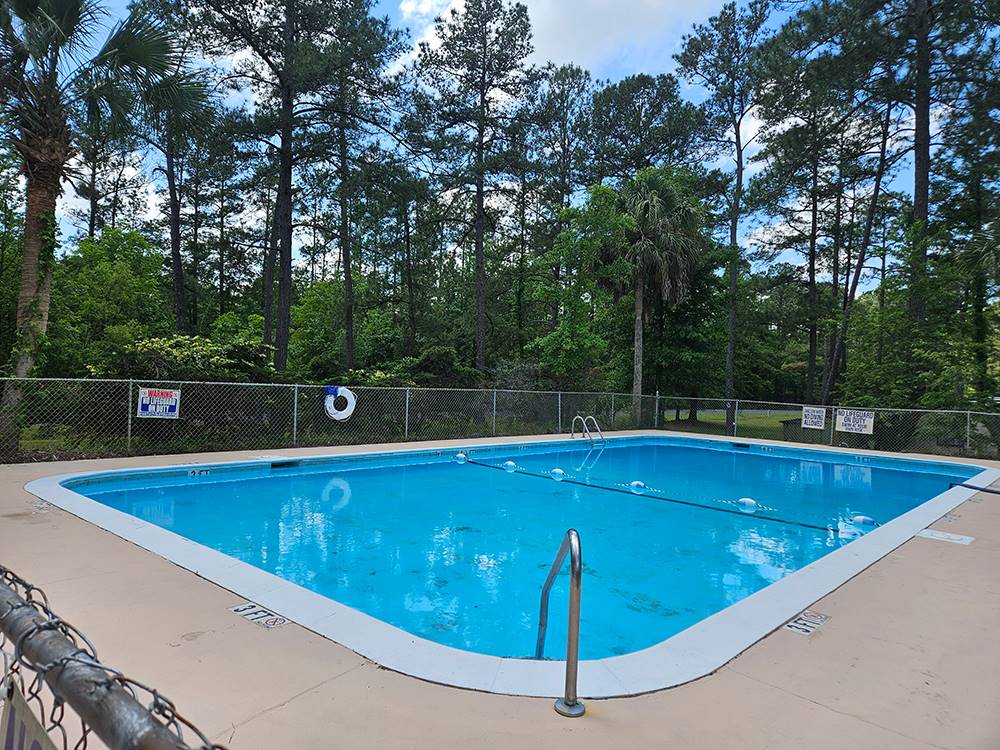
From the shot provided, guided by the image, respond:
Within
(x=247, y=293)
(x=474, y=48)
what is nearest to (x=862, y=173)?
(x=474, y=48)

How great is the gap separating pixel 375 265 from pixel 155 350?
14988 millimetres

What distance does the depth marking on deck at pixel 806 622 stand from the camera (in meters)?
3.11

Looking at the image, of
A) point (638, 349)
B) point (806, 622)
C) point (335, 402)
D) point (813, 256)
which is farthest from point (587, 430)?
point (813, 256)

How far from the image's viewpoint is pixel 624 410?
18359 mm

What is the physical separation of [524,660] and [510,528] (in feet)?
12.6

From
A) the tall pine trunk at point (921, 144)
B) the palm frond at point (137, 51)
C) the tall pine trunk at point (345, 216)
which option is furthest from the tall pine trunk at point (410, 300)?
the tall pine trunk at point (921, 144)

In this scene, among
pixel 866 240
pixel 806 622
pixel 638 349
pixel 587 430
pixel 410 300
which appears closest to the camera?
pixel 806 622

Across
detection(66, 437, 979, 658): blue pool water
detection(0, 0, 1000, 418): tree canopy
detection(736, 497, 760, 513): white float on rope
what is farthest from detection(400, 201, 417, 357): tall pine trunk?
detection(736, 497, 760, 513): white float on rope

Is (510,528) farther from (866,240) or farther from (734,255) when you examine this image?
(866,240)

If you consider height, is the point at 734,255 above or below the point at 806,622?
above

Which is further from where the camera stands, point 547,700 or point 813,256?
point 813,256

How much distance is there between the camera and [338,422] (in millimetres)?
11672

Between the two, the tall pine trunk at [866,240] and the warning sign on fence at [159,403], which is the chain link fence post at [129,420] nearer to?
the warning sign on fence at [159,403]

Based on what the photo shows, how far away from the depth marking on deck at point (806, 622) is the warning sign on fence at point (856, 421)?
13.3 metres
